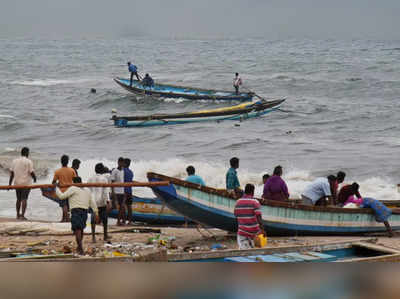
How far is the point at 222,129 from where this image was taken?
96.5 feet

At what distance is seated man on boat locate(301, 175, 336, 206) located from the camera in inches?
420

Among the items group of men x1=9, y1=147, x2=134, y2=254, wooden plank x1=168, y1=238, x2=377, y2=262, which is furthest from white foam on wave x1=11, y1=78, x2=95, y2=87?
wooden plank x1=168, y1=238, x2=377, y2=262

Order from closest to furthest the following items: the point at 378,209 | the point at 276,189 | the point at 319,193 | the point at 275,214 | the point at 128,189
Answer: the point at 275,214 → the point at 276,189 → the point at 319,193 → the point at 378,209 → the point at 128,189

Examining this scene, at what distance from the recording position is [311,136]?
28297 millimetres

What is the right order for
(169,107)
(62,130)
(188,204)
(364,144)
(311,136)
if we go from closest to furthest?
(188,204)
(364,144)
(311,136)
(62,130)
(169,107)

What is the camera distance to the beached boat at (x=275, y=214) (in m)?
9.41

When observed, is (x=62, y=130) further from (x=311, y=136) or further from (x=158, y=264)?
(x=158, y=264)

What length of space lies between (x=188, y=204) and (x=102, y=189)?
4.38ft

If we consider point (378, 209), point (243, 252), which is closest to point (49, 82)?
point (378, 209)

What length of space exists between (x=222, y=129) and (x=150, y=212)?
1727 cm

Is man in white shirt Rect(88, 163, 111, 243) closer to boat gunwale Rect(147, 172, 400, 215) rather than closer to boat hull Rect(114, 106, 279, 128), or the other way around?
boat gunwale Rect(147, 172, 400, 215)

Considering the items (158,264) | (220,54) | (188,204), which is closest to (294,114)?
(188,204)

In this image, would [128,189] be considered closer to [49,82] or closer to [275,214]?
[275,214]

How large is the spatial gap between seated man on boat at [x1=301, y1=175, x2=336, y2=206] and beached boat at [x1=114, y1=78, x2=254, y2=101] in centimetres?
2223
